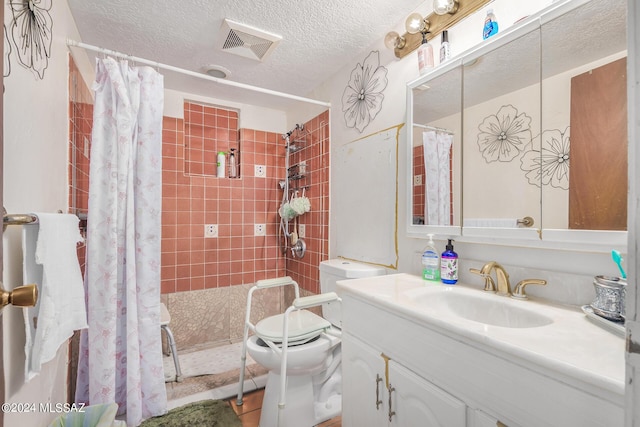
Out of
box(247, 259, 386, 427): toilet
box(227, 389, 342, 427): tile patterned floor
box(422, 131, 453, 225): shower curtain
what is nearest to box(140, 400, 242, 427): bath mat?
box(227, 389, 342, 427): tile patterned floor

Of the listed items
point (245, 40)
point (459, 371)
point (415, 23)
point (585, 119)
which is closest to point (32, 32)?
point (245, 40)

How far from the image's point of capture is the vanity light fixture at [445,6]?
1217 millimetres

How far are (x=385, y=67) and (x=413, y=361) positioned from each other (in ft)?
5.03

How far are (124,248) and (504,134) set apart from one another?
1877 millimetres

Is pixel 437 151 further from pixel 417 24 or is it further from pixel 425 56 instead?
pixel 417 24

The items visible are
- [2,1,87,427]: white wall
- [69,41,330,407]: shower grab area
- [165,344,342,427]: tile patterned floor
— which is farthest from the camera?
[69,41,330,407]: shower grab area

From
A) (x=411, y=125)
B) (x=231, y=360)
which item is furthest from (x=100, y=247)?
(x=411, y=125)

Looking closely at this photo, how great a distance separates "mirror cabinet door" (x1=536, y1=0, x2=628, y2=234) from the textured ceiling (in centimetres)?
79

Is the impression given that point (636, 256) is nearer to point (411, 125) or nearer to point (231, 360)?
point (411, 125)

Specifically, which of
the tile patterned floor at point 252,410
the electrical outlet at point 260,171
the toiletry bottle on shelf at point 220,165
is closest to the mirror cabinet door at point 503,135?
the tile patterned floor at point 252,410

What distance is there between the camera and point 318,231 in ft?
7.55

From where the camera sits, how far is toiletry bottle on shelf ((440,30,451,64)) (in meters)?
1.27

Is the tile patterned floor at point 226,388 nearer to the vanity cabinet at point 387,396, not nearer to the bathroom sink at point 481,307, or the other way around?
the vanity cabinet at point 387,396

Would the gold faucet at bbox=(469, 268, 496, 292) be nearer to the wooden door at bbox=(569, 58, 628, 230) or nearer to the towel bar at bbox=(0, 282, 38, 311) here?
the wooden door at bbox=(569, 58, 628, 230)
